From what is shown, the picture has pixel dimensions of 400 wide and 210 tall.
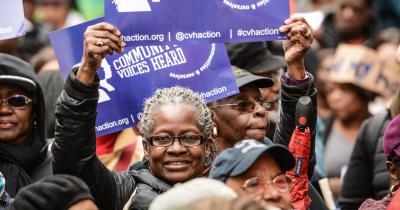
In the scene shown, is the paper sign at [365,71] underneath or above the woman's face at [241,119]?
underneath

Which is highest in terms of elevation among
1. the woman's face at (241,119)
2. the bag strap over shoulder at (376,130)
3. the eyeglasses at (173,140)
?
the eyeglasses at (173,140)

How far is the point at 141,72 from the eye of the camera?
7570 millimetres

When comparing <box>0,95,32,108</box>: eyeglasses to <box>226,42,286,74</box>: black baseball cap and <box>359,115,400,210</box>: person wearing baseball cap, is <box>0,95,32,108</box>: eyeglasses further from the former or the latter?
<box>359,115,400,210</box>: person wearing baseball cap

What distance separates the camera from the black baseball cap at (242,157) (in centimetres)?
598

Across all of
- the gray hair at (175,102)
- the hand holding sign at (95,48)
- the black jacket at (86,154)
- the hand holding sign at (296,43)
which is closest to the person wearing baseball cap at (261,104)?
the hand holding sign at (296,43)

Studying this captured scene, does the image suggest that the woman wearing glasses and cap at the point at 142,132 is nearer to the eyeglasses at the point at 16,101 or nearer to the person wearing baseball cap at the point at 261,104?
the person wearing baseball cap at the point at 261,104

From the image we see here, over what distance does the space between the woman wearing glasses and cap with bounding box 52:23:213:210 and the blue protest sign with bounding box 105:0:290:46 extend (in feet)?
1.05

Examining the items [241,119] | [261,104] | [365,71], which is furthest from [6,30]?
[365,71]

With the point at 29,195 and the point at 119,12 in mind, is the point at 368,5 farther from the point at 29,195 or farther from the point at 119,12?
the point at 29,195

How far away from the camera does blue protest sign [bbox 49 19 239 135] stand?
7488 mm

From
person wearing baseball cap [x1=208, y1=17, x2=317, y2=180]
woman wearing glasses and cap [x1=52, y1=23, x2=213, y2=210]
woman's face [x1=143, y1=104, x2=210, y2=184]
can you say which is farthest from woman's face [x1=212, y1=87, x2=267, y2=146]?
woman's face [x1=143, y1=104, x2=210, y2=184]

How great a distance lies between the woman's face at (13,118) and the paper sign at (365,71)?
4.27m

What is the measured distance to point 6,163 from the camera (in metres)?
7.40

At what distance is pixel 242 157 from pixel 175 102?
1037mm
